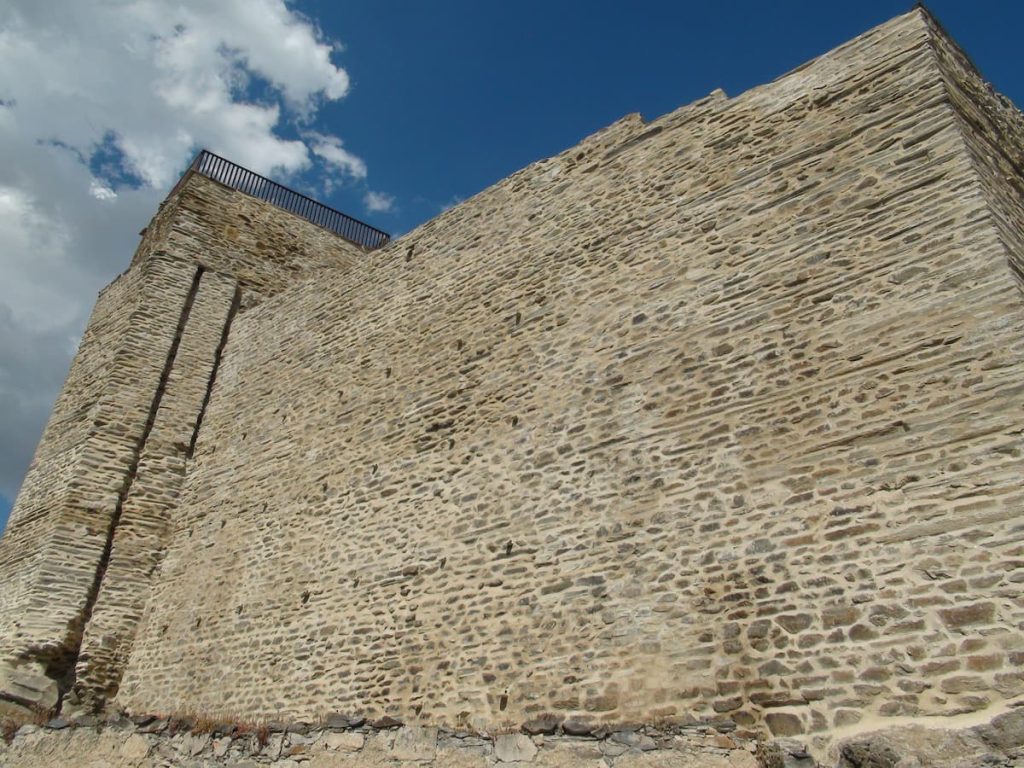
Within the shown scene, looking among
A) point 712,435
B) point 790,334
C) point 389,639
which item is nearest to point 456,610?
point 389,639

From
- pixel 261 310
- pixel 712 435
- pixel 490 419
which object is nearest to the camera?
pixel 712 435

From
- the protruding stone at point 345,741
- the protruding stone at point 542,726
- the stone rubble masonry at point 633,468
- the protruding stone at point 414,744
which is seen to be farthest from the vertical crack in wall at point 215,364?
the protruding stone at point 542,726

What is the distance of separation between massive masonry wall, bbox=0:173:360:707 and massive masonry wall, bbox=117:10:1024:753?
0.89 metres

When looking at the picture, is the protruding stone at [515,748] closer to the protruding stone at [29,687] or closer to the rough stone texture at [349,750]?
the rough stone texture at [349,750]

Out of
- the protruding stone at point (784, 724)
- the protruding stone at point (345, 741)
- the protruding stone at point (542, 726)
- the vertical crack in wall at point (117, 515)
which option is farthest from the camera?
the vertical crack in wall at point (117, 515)

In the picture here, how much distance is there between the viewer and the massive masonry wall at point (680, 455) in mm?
4637

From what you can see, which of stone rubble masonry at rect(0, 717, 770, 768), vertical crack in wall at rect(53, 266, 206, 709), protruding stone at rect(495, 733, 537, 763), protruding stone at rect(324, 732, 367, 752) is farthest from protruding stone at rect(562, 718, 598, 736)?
vertical crack in wall at rect(53, 266, 206, 709)

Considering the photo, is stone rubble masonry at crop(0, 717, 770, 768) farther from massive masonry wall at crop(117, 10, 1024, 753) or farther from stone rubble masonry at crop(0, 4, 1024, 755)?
massive masonry wall at crop(117, 10, 1024, 753)

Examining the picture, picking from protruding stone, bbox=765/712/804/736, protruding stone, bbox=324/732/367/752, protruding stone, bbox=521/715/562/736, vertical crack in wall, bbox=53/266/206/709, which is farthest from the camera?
vertical crack in wall, bbox=53/266/206/709

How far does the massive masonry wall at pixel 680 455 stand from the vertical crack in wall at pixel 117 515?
29.6 inches

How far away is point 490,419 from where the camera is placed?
7574 millimetres

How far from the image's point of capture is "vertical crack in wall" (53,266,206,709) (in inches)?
373

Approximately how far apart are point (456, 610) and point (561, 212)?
14.2 ft

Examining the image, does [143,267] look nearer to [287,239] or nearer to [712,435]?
[287,239]
